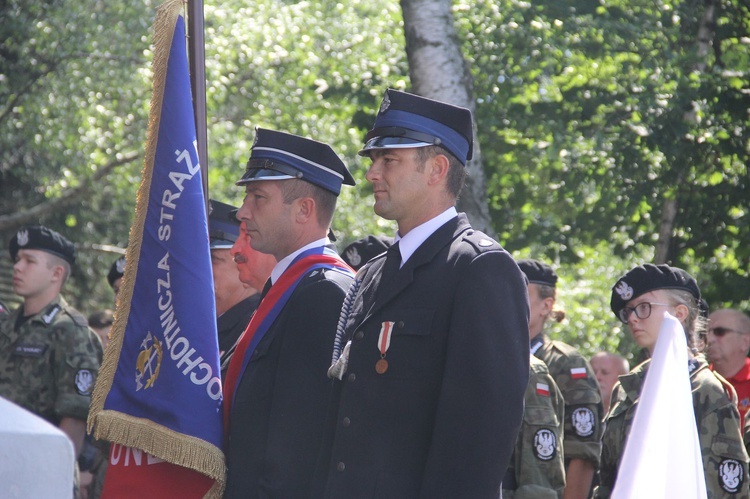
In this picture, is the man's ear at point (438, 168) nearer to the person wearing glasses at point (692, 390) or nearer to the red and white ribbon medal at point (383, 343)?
the red and white ribbon medal at point (383, 343)

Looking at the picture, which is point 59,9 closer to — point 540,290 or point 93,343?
point 93,343

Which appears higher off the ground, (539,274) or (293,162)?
(539,274)

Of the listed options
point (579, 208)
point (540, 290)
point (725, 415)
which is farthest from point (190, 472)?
point (579, 208)

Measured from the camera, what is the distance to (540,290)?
6461 millimetres

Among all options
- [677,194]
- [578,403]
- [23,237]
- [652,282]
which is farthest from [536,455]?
[677,194]

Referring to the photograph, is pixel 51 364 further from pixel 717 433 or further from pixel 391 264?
pixel 717 433

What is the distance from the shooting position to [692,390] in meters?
4.75

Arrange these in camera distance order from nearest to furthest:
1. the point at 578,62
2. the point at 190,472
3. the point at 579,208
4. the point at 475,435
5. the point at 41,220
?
the point at 475,435, the point at 190,472, the point at 578,62, the point at 579,208, the point at 41,220

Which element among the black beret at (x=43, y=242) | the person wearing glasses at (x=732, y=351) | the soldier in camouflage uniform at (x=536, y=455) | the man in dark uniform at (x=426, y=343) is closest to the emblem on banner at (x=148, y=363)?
the man in dark uniform at (x=426, y=343)

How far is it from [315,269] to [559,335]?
14.2 m

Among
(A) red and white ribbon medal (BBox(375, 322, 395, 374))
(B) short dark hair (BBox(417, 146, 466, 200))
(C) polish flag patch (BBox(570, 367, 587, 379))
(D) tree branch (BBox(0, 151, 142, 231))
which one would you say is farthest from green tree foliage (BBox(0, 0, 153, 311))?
(A) red and white ribbon medal (BBox(375, 322, 395, 374))

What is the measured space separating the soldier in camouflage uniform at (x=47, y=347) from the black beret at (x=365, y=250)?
1.68 m

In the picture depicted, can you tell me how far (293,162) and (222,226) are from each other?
1387mm

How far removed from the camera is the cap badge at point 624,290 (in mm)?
5211
